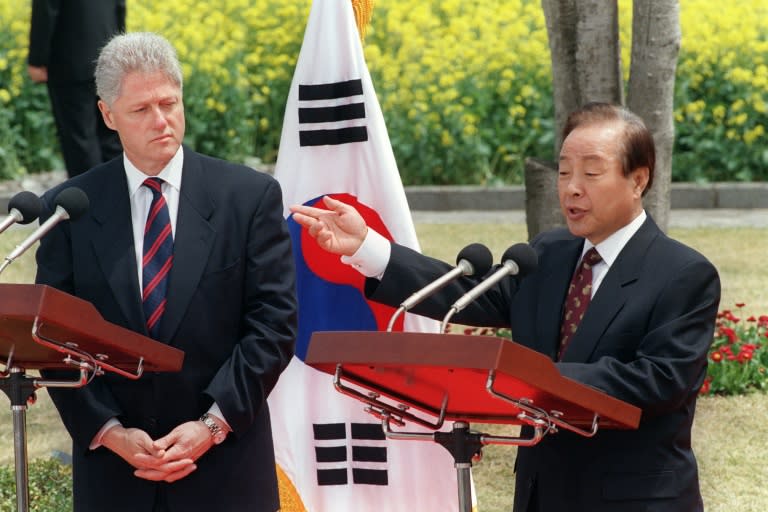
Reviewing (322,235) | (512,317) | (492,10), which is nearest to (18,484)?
(322,235)

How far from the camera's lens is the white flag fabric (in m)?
4.86

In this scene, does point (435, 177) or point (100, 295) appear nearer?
point (100, 295)

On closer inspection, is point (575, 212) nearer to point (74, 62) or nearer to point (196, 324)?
point (196, 324)

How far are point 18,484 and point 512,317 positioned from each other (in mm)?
1312

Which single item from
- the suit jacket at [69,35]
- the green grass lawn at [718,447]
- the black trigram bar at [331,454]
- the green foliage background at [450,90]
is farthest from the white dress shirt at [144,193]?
the green foliage background at [450,90]

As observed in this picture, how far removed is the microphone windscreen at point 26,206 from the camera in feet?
11.7

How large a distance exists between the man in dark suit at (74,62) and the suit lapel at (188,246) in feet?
12.6

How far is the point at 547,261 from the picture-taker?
3840 mm

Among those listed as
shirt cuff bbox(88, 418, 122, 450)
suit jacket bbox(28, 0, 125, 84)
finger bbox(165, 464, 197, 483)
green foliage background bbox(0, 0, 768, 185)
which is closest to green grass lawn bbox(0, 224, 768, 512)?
suit jacket bbox(28, 0, 125, 84)

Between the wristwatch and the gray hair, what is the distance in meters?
0.85

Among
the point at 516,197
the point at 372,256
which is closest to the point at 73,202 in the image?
the point at 372,256

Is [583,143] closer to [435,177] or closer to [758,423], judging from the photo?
[758,423]

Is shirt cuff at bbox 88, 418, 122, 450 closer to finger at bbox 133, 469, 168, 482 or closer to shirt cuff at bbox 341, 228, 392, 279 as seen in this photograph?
finger at bbox 133, 469, 168, 482

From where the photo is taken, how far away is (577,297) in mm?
3715
